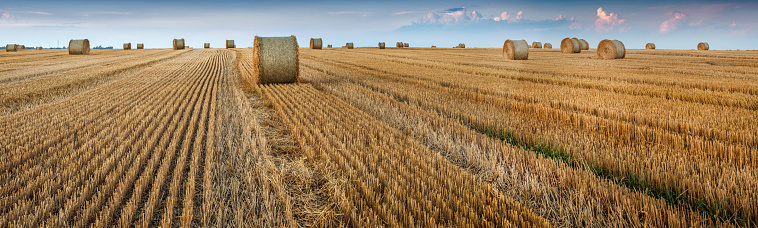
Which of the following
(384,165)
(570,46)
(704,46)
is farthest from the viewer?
(704,46)

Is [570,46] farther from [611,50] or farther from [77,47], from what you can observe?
[77,47]

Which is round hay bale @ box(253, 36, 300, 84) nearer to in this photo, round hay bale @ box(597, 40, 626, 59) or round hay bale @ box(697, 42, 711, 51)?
round hay bale @ box(597, 40, 626, 59)

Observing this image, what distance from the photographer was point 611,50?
20.6 meters

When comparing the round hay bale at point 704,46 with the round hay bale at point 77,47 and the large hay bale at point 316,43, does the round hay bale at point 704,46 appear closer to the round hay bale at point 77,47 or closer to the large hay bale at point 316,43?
the large hay bale at point 316,43

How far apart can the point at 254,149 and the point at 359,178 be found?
1475mm

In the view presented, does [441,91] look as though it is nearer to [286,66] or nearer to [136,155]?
[286,66]

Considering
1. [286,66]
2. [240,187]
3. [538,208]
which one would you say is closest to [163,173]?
[240,187]

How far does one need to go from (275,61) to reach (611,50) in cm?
1878

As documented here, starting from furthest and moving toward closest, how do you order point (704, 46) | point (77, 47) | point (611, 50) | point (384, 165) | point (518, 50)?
point (704, 46), point (77, 47), point (611, 50), point (518, 50), point (384, 165)

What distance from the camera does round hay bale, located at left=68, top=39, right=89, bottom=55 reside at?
3003cm

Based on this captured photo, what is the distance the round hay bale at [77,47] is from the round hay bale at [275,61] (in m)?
28.8

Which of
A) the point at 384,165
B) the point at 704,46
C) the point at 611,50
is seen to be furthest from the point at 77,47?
the point at 704,46

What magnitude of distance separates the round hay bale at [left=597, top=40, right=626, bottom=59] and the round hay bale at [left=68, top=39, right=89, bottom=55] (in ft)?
121

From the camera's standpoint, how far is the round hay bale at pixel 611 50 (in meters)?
20.3
